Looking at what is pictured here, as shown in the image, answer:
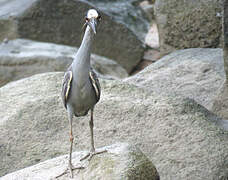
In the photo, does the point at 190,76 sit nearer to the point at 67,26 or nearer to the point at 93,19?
the point at 93,19

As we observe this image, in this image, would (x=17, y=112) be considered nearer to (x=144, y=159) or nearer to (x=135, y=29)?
(x=144, y=159)

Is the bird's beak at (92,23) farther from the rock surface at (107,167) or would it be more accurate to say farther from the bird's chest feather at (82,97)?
the rock surface at (107,167)

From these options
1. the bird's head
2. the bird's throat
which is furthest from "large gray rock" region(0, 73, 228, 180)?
the bird's head

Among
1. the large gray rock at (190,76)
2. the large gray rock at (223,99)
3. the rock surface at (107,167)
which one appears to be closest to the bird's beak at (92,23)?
the rock surface at (107,167)

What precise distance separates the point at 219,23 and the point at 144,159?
4063mm

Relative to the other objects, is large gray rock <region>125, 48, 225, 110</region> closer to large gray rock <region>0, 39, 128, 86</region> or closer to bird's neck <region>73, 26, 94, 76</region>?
large gray rock <region>0, 39, 128, 86</region>

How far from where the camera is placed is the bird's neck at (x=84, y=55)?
167 inches

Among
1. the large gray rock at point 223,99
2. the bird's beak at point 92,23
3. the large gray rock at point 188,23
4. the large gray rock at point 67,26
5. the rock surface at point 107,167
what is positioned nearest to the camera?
the bird's beak at point 92,23

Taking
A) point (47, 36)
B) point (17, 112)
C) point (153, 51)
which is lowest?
point (153, 51)

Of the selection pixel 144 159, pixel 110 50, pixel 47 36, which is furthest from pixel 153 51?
pixel 144 159

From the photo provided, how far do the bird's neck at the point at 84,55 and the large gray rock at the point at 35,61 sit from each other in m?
4.00

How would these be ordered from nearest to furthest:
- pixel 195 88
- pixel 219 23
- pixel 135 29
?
pixel 195 88 → pixel 219 23 → pixel 135 29

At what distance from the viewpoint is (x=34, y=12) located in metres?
10.4

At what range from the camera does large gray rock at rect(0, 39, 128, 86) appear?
8656 mm
